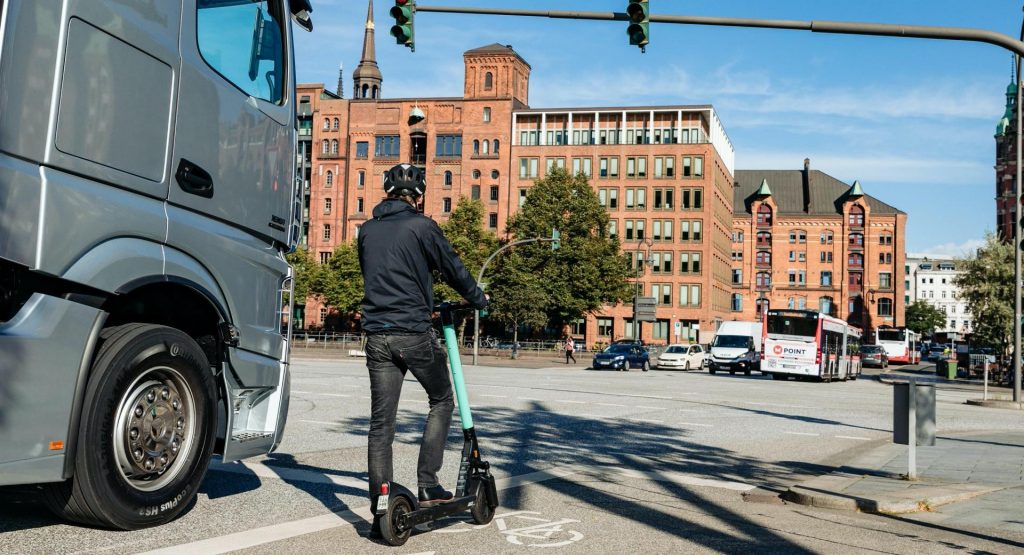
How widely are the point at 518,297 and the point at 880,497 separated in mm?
59260

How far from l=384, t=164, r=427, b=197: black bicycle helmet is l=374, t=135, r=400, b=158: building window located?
84.7 metres

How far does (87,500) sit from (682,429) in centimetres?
983

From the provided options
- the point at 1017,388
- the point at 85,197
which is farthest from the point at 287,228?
the point at 1017,388

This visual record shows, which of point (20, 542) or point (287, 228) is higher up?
point (287, 228)

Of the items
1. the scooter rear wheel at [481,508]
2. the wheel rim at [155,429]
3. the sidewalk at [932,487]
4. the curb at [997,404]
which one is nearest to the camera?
the wheel rim at [155,429]

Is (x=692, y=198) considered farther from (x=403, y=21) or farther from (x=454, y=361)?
(x=454, y=361)

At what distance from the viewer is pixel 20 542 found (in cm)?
459

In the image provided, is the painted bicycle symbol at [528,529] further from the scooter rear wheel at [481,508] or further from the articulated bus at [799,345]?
the articulated bus at [799,345]

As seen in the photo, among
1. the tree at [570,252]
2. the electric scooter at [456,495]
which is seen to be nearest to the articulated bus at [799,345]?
the tree at [570,252]

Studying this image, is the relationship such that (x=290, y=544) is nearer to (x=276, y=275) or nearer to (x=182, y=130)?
(x=276, y=275)

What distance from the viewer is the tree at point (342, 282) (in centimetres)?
7619

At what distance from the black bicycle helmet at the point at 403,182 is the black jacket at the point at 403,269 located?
4.0 inches

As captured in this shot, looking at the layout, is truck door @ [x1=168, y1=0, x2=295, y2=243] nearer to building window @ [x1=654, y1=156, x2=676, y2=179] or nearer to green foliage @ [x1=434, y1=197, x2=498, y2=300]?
green foliage @ [x1=434, y1=197, x2=498, y2=300]

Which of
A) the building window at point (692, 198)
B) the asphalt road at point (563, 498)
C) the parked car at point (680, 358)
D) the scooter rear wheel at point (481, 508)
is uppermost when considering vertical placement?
the building window at point (692, 198)
